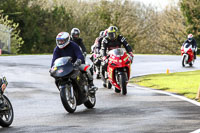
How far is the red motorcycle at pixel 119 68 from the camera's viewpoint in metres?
14.0

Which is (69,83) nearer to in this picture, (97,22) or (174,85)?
(174,85)

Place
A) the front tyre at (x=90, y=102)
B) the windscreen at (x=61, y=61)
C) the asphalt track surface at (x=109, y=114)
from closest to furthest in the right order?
the asphalt track surface at (x=109, y=114), the windscreen at (x=61, y=61), the front tyre at (x=90, y=102)

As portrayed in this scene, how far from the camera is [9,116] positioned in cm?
904

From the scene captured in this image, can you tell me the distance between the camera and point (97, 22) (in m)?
70.1

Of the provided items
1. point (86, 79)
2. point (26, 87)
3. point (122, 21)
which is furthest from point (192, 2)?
point (86, 79)

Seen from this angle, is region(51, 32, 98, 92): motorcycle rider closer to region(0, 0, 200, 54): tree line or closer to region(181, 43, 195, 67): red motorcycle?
region(181, 43, 195, 67): red motorcycle

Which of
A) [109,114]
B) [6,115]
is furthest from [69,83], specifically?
[6,115]

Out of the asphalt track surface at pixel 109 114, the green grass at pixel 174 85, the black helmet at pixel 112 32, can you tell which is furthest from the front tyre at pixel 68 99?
the black helmet at pixel 112 32

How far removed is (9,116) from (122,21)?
59.8 metres

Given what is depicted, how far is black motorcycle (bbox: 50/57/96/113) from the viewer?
399 inches

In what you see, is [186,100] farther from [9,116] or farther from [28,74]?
[28,74]

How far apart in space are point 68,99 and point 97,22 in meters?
60.1

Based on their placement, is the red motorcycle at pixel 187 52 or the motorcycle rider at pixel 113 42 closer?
the motorcycle rider at pixel 113 42

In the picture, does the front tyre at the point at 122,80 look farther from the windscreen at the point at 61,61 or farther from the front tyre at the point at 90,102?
the windscreen at the point at 61,61
